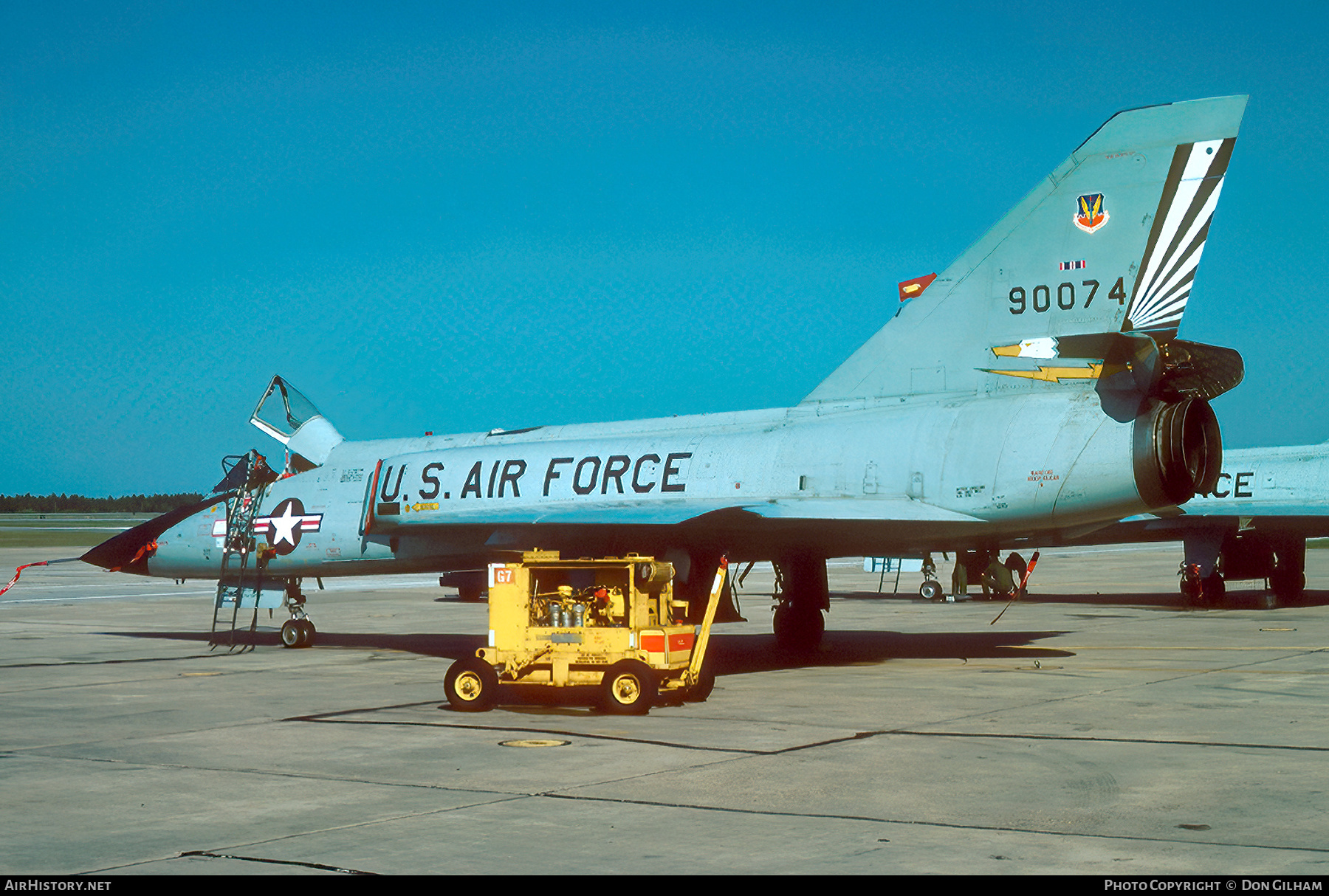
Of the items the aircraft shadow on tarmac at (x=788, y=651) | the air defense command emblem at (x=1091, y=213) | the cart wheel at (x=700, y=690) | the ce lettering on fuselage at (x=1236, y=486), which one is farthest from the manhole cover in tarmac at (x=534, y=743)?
the ce lettering on fuselage at (x=1236, y=486)

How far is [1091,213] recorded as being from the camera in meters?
12.5

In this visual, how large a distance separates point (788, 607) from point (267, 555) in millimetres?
7499

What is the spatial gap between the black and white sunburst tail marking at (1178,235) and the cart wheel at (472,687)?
7080 mm

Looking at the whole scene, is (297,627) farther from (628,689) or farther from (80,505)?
(80,505)

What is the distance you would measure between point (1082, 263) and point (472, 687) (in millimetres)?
7460

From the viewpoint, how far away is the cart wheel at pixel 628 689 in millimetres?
11188

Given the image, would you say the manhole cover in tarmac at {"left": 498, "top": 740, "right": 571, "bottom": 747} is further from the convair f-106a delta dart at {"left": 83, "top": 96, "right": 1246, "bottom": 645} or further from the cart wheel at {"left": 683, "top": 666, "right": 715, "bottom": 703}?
the convair f-106a delta dart at {"left": 83, "top": 96, "right": 1246, "bottom": 645}

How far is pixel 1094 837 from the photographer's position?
244 inches

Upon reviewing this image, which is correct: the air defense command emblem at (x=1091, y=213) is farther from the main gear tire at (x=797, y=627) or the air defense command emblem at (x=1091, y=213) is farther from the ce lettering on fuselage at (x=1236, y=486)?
the ce lettering on fuselage at (x=1236, y=486)

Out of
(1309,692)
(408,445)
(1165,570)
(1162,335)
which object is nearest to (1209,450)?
(1162,335)

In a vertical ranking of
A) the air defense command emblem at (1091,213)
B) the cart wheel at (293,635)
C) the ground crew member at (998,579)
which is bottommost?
the cart wheel at (293,635)

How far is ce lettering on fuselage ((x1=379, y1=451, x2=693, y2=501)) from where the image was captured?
14703mm

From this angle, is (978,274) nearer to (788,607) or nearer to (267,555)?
(788,607)

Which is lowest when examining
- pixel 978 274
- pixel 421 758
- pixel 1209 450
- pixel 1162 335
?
pixel 421 758
